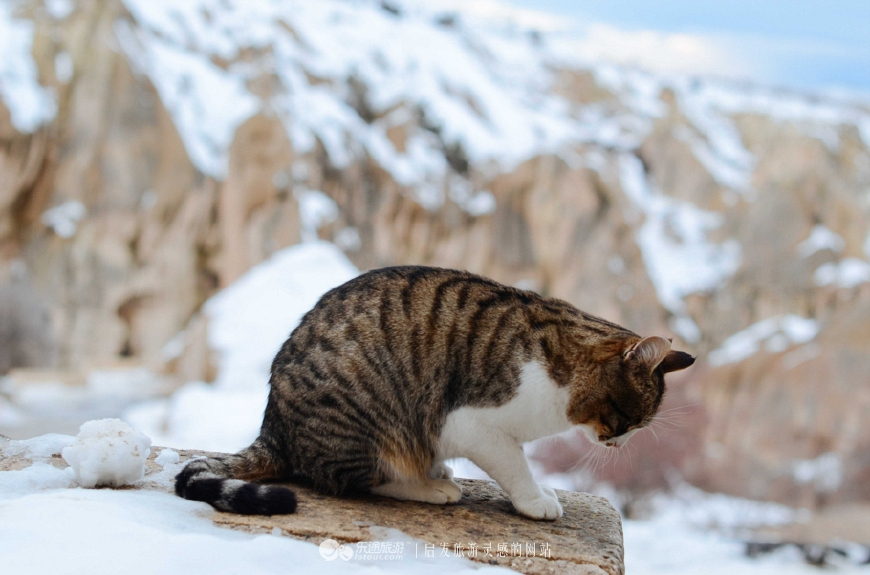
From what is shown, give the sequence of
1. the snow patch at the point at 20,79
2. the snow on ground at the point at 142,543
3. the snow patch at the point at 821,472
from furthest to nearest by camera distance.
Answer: the snow patch at the point at 20,79 → the snow patch at the point at 821,472 → the snow on ground at the point at 142,543

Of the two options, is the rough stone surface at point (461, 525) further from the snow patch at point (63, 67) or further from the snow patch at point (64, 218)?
the snow patch at point (63, 67)

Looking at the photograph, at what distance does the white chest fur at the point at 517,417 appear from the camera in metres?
1.88

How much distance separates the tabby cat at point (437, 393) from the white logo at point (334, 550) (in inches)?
12.9

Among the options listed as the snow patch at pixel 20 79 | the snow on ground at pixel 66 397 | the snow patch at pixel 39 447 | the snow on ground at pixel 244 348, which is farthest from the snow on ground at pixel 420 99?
the snow patch at pixel 39 447

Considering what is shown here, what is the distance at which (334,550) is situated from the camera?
1.59 meters

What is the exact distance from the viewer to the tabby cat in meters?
1.89

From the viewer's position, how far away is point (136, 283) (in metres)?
11.8

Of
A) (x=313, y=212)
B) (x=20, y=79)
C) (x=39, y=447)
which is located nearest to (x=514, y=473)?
(x=39, y=447)

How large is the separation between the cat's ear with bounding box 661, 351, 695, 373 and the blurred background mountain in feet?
13.3

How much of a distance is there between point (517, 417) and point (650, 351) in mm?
373

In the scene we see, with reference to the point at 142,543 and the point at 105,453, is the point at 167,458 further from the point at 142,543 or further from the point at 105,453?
the point at 142,543

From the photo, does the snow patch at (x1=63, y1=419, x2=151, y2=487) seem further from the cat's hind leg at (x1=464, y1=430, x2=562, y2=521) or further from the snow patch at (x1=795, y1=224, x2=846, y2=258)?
the snow patch at (x1=795, y1=224, x2=846, y2=258)

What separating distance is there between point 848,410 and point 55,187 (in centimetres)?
1131

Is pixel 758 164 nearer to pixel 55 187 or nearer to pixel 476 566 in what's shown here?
pixel 55 187
